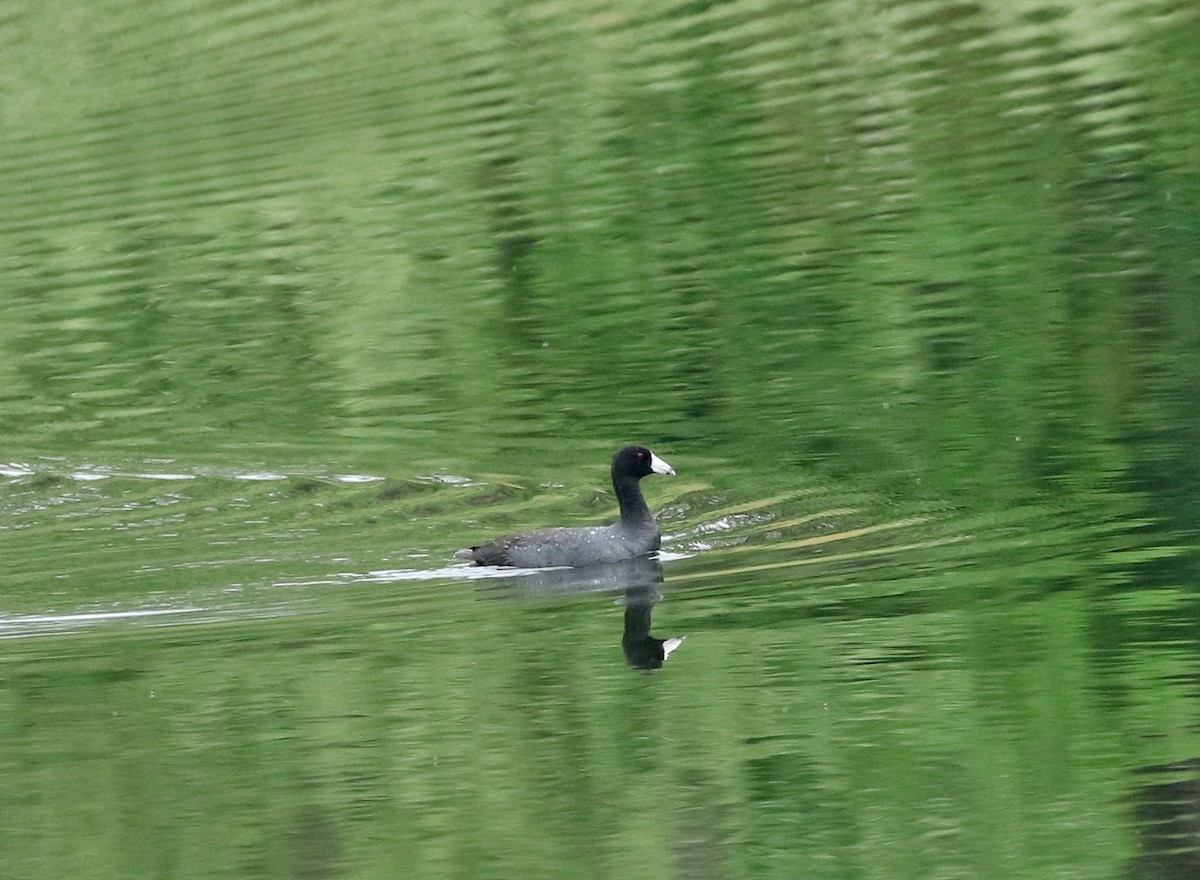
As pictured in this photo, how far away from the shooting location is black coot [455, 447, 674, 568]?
15.5 m

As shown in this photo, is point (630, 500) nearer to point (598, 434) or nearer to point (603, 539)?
point (603, 539)

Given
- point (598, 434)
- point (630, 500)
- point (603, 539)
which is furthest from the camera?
point (598, 434)

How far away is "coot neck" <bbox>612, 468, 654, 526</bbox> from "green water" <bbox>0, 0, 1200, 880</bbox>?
35 cm

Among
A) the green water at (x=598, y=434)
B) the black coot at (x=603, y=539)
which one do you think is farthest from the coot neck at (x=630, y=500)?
the green water at (x=598, y=434)

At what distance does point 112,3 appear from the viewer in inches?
1501

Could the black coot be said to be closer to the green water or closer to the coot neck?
the coot neck

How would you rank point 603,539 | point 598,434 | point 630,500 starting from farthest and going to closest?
point 598,434
point 630,500
point 603,539

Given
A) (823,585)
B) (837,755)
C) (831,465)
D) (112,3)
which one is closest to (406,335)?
(831,465)

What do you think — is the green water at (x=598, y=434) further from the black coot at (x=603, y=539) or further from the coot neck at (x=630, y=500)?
the coot neck at (x=630, y=500)

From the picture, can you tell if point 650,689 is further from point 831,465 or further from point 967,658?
point 831,465

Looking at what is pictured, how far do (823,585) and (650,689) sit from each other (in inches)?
94.1

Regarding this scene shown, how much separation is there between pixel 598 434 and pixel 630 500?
267 centimetres

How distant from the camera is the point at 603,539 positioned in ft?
52.1

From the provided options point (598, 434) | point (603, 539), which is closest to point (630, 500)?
point (603, 539)
